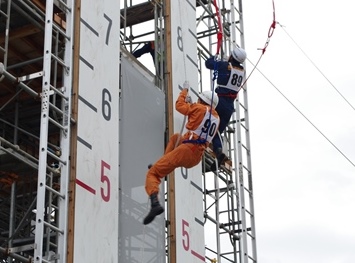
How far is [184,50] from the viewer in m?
15.4

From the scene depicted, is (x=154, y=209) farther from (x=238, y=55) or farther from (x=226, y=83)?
(x=238, y=55)

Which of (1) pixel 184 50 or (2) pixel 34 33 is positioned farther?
(1) pixel 184 50

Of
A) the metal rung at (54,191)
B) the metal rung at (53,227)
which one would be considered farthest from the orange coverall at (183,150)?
the metal rung at (53,227)

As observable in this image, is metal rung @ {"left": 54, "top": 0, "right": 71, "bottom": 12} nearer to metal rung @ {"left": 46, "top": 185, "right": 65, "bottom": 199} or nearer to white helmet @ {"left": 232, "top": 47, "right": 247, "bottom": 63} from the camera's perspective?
metal rung @ {"left": 46, "top": 185, "right": 65, "bottom": 199}

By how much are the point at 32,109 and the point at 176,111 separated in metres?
2.22

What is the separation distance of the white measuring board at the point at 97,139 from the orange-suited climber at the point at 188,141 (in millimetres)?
516

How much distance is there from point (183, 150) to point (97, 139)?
4.24 ft

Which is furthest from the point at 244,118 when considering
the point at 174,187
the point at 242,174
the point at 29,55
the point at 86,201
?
the point at 86,201

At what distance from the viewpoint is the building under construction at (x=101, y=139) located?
11.4 meters

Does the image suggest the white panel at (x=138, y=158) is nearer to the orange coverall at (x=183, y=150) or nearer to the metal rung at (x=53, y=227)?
the orange coverall at (x=183, y=150)

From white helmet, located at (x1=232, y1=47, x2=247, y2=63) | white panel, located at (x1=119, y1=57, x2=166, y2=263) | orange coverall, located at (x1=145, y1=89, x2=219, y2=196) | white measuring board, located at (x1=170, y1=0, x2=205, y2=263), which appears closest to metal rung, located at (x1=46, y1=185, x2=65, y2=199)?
orange coverall, located at (x1=145, y1=89, x2=219, y2=196)

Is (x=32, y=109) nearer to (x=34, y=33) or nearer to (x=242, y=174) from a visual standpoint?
(x=34, y=33)

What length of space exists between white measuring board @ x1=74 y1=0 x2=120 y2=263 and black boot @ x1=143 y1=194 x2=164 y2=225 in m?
0.40

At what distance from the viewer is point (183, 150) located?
12.8 metres
